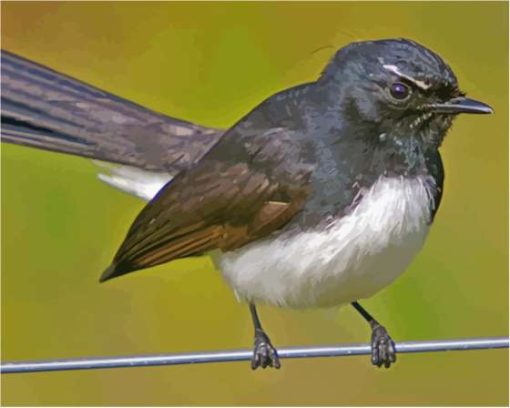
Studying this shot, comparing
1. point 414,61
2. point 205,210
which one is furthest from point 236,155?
point 414,61

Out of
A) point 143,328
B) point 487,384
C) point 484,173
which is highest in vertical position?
point 484,173

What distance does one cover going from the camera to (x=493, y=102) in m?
5.65

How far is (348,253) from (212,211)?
0.36 metres

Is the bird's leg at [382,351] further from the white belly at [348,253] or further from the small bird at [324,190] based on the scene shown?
the white belly at [348,253]

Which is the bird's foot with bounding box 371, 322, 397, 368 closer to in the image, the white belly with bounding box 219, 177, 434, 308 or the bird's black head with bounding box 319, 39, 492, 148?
the white belly with bounding box 219, 177, 434, 308

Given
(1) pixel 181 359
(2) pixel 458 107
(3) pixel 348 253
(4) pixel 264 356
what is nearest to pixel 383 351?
(4) pixel 264 356

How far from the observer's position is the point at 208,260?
5.37 metres

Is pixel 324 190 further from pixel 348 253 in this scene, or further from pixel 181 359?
pixel 181 359

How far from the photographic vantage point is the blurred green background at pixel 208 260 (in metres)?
5.07

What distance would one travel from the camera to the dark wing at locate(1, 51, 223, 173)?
13.8 feet

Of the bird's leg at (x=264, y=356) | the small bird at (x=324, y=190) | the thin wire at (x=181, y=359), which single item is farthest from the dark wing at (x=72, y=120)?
the thin wire at (x=181, y=359)

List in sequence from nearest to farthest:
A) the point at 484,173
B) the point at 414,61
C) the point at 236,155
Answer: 1. the point at 414,61
2. the point at 236,155
3. the point at 484,173

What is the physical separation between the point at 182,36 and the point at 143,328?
1.20 metres

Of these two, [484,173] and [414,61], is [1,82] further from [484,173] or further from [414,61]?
[484,173]
